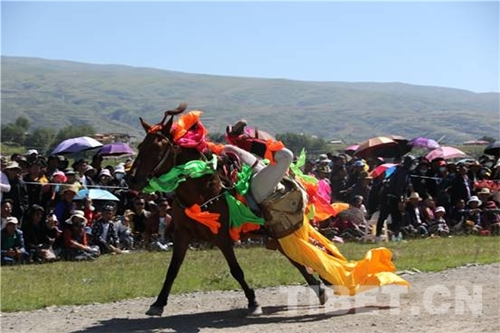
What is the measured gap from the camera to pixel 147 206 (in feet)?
53.2

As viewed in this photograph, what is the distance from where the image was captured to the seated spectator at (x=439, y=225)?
18062 mm

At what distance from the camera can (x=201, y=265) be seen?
13.1 meters

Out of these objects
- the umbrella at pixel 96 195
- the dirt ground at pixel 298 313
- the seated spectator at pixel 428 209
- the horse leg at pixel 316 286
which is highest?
the umbrella at pixel 96 195

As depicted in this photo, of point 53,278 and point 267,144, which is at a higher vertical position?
point 267,144

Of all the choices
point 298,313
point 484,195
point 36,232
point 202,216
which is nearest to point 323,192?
point 298,313

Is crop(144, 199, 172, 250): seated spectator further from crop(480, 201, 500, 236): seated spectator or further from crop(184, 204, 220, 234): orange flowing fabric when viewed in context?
crop(480, 201, 500, 236): seated spectator

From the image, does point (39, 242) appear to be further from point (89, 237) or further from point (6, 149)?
point (6, 149)

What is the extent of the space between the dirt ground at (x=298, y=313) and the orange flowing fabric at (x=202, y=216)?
3.48 feet

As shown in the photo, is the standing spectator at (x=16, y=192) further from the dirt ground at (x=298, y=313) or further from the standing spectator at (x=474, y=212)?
the standing spectator at (x=474, y=212)

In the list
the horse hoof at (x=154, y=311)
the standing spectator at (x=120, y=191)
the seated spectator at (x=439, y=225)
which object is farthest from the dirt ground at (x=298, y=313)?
the seated spectator at (x=439, y=225)

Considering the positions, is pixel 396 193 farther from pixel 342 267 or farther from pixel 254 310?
pixel 254 310

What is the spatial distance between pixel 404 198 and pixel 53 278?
352 inches

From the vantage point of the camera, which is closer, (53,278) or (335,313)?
(335,313)

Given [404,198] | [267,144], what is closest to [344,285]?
[267,144]
